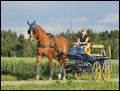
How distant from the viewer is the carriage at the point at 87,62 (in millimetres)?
18312

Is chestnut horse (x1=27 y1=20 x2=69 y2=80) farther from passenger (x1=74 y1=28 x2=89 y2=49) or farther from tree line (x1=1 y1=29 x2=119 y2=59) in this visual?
tree line (x1=1 y1=29 x2=119 y2=59)

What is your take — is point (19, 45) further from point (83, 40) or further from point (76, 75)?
point (83, 40)

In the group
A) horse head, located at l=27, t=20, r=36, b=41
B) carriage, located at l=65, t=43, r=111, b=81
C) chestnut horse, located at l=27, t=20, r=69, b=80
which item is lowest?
carriage, located at l=65, t=43, r=111, b=81

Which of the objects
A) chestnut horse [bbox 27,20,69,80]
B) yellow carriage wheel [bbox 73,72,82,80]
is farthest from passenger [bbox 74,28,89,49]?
yellow carriage wheel [bbox 73,72,82,80]

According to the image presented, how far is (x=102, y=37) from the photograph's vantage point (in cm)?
5381

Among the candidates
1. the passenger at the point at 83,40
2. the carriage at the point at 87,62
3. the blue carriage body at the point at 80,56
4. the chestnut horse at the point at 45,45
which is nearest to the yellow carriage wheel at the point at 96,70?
the carriage at the point at 87,62

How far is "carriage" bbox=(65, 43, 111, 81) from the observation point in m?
18.3

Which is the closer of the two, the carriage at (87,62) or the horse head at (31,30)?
the horse head at (31,30)

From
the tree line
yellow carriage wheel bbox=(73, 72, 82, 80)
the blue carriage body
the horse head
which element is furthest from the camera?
the tree line

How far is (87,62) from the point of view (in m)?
18.5

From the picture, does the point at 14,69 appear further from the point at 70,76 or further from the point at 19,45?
the point at 19,45

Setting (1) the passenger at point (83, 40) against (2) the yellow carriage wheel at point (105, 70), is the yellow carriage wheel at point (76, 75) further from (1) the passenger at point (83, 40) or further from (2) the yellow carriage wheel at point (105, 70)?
(1) the passenger at point (83, 40)

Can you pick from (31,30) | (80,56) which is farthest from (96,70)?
(31,30)

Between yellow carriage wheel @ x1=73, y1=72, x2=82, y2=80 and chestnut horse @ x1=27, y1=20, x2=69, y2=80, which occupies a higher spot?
chestnut horse @ x1=27, y1=20, x2=69, y2=80
